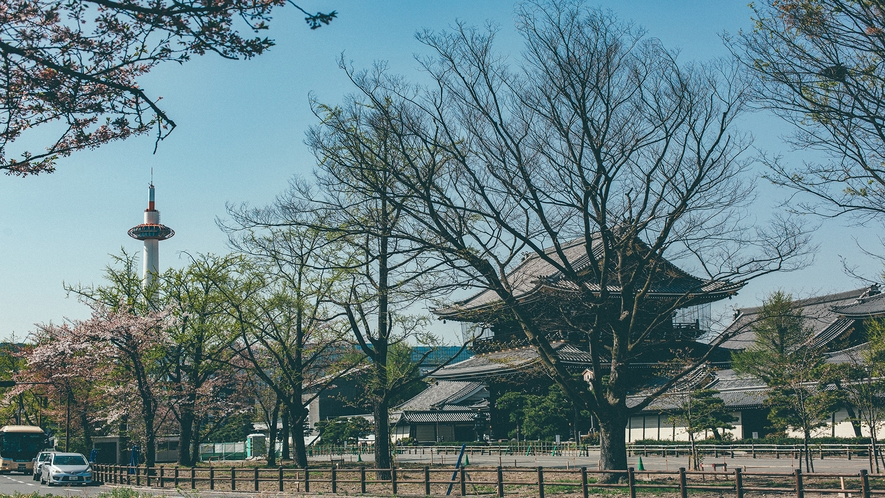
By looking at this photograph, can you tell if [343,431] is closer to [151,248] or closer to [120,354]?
[120,354]

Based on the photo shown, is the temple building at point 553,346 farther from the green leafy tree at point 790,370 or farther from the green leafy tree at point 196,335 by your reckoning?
the green leafy tree at point 196,335

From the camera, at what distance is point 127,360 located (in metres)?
37.7

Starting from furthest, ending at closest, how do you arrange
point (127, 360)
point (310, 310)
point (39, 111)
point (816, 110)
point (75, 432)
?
1. point (75, 432)
2. point (127, 360)
3. point (310, 310)
4. point (816, 110)
5. point (39, 111)

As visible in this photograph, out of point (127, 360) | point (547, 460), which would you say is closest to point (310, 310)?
point (127, 360)

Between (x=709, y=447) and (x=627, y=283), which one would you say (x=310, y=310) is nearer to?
(x=627, y=283)

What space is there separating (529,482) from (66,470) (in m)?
20.3

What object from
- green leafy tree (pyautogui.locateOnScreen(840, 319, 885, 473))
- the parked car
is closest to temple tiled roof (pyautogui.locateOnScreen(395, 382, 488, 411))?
the parked car

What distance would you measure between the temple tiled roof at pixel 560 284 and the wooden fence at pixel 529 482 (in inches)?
194

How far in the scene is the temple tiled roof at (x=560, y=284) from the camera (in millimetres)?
22000

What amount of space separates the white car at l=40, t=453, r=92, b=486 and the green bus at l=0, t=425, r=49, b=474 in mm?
11050

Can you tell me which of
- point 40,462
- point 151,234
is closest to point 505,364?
point 40,462

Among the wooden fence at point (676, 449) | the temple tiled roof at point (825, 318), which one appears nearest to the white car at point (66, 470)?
the wooden fence at point (676, 449)

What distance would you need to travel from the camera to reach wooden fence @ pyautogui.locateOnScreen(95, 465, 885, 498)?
16.5 metres

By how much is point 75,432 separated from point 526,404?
1250 inches
